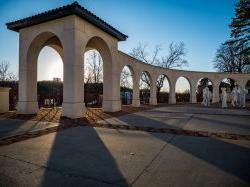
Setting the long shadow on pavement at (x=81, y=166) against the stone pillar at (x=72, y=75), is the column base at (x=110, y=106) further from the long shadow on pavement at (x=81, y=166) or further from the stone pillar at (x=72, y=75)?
the long shadow on pavement at (x=81, y=166)

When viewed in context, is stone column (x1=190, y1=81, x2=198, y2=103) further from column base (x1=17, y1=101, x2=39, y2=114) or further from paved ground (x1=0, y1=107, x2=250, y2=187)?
paved ground (x1=0, y1=107, x2=250, y2=187)

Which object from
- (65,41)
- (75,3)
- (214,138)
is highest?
(75,3)

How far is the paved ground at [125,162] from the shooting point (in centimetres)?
291

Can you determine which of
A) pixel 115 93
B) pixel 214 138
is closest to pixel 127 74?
pixel 115 93

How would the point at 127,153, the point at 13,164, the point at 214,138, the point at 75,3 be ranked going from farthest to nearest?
the point at 75,3 → the point at 214,138 → the point at 127,153 → the point at 13,164

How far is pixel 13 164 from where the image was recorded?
3.52 m

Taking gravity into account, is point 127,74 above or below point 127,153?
above

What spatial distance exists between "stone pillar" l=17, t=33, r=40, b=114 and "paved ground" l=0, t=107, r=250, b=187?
7279 mm

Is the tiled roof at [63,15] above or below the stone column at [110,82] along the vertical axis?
above

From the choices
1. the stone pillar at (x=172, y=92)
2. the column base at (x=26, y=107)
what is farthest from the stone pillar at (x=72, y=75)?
the stone pillar at (x=172, y=92)

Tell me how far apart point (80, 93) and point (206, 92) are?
1723cm

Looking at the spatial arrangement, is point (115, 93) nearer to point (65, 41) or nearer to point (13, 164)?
point (65, 41)

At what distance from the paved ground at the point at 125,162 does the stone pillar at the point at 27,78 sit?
7279 millimetres

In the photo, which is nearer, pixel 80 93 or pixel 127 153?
pixel 127 153
